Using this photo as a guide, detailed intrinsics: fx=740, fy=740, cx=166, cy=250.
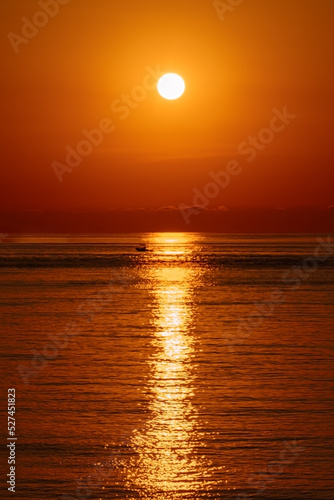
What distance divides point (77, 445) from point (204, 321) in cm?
2103

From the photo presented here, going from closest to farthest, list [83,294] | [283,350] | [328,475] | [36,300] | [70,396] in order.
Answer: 1. [328,475]
2. [70,396]
3. [283,350]
4. [36,300]
5. [83,294]

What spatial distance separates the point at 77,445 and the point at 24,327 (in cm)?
1814

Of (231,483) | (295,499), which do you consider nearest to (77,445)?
(231,483)

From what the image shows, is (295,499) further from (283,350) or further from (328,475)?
(283,350)

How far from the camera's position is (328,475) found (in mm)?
13844

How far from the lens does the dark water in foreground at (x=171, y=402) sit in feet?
44.9

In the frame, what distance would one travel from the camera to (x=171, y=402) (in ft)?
62.9

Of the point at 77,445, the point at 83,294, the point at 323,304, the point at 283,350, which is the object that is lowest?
the point at 77,445

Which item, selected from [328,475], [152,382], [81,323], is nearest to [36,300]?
[81,323]

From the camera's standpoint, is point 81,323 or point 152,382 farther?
point 81,323

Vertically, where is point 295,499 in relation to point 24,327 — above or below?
below

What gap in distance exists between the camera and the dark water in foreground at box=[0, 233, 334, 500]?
13.7m

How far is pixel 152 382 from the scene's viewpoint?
2152cm

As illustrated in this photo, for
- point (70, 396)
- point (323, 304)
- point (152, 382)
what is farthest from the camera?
point (323, 304)
